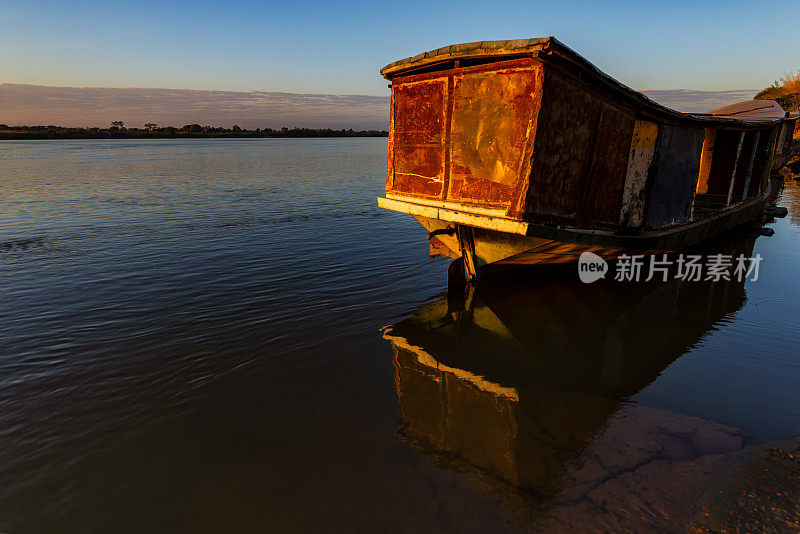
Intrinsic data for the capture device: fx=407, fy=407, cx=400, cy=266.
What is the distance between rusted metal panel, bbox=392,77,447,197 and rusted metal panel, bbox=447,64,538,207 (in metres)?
0.30

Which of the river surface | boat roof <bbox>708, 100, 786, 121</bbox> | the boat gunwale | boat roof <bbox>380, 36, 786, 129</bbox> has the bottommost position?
the river surface

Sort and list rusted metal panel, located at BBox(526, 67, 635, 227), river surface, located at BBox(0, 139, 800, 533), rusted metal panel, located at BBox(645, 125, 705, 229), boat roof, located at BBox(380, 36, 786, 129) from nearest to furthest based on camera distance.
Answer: river surface, located at BBox(0, 139, 800, 533) < boat roof, located at BBox(380, 36, 786, 129) < rusted metal panel, located at BBox(526, 67, 635, 227) < rusted metal panel, located at BBox(645, 125, 705, 229)

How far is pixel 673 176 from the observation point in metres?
7.94

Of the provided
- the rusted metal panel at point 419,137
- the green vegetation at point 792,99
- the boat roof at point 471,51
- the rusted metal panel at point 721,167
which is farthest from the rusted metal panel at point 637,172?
the green vegetation at point 792,99

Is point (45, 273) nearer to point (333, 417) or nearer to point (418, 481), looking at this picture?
point (333, 417)

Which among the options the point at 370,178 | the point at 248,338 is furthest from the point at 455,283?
the point at 370,178

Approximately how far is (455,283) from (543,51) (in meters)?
4.32

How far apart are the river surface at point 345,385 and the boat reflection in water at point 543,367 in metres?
0.03

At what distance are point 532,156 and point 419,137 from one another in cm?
237

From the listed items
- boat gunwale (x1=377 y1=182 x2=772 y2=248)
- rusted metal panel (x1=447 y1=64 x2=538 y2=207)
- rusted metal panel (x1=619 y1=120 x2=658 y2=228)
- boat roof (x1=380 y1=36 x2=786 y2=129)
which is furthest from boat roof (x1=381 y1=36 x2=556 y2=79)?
rusted metal panel (x1=619 y1=120 x2=658 y2=228)

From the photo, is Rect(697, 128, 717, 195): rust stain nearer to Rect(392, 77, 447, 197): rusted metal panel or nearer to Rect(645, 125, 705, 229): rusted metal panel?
Rect(645, 125, 705, 229): rusted metal panel

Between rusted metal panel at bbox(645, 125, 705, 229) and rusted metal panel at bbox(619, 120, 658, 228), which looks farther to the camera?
rusted metal panel at bbox(645, 125, 705, 229)

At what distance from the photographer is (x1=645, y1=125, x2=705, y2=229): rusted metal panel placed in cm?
743

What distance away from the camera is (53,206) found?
54.0 feet
